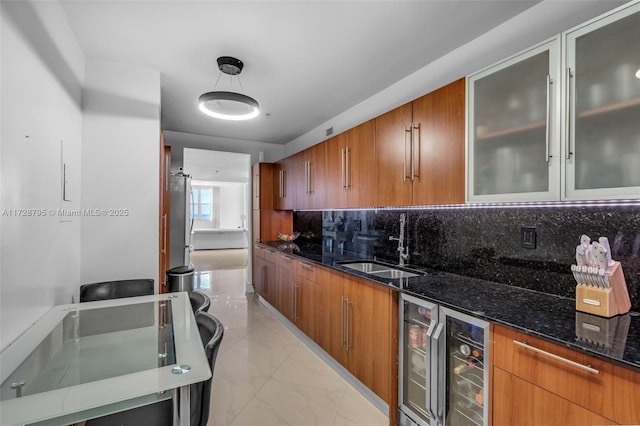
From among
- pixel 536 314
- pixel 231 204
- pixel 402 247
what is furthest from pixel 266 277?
pixel 231 204

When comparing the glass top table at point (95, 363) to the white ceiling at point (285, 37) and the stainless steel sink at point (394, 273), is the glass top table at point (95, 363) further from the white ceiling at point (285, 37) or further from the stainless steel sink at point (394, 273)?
the white ceiling at point (285, 37)

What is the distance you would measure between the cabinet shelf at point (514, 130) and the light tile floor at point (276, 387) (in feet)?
6.20

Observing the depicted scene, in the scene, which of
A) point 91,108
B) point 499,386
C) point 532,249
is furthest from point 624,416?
point 91,108

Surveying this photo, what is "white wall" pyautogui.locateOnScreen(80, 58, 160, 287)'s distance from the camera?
8.11 ft

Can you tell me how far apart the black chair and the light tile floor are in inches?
28.1

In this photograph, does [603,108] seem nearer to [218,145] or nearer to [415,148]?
[415,148]

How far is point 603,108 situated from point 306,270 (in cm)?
247

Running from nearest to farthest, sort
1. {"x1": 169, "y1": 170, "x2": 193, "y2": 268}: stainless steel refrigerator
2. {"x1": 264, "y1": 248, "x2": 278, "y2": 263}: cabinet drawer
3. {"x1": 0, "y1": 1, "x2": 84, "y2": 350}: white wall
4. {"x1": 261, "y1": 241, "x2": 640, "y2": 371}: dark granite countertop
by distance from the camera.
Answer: {"x1": 261, "y1": 241, "x2": 640, "y2": 371}: dark granite countertop
{"x1": 0, "y1": 1, "x2": 84, "y2": 350}: white wall
{"x1": 264, "y1": 248, "x2": 278, "y2": 263}: cabinet drawer
{"x1": 169, "y1": 170, "x2": 193, "y2": 268}: stainless steel refrigerator

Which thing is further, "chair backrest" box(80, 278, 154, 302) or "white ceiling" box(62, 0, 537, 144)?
"chair backrest" box(80, 278, 154, 302)

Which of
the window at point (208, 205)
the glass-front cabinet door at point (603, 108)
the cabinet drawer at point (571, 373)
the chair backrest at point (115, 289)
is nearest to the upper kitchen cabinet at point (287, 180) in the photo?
the chair backrest at point (115, 289)

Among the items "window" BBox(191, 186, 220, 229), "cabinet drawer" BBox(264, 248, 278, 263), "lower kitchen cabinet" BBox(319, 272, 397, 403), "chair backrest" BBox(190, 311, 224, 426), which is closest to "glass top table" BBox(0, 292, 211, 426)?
"chair backrest" BBox(190, 311, 224, 426)

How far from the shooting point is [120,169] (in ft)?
8.41

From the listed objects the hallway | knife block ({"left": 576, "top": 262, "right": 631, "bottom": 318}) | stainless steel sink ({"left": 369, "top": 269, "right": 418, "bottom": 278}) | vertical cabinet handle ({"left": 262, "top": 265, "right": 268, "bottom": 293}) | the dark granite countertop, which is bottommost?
the hallway

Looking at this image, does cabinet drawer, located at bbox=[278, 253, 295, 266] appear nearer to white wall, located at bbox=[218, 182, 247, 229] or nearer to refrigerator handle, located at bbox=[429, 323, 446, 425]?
refrigerator handle, located at bbox=[429, 323, 446, 425]
